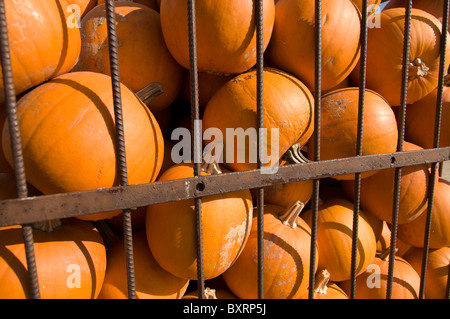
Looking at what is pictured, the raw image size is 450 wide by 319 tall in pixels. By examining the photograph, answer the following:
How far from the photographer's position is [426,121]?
1.68 metres

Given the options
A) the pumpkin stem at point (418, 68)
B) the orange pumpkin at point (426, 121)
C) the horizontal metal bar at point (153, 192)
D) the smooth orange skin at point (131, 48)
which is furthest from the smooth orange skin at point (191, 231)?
the orange pumpkin at point (426, 121)

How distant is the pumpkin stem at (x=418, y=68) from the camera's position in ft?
4.78

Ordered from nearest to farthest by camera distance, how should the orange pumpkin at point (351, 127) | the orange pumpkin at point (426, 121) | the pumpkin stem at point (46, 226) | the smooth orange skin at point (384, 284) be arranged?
the pumpkin stem at point (46, 226) < the orange pumpkin at point (351, 127) < the smooth orange skin at point (384, 284) < the orange pumpkin at point (426, 121)

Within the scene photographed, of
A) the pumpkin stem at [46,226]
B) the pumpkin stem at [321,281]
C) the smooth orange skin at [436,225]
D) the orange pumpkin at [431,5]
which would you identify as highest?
the orange pumpkin at [431,5]

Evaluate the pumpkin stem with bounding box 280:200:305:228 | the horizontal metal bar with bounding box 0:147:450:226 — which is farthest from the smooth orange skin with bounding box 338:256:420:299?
the horizontal metal bar with bounding box 0:147:450:226

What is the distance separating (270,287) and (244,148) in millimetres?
527

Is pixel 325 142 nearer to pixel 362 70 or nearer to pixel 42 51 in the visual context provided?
pixel 362 70

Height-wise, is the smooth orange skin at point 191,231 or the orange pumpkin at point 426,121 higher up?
the orange pumpkin at point 426,121

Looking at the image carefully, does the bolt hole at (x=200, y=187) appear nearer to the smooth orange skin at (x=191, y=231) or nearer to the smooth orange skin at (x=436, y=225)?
the smooth orange skin at (x=191, y=231)

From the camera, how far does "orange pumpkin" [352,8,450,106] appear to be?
1438 mm

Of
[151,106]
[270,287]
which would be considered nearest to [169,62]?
[151,106]

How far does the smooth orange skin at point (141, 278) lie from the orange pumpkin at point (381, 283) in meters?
0.91

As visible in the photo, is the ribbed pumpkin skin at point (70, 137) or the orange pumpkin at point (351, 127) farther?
the orange pumpkin at point (351, 127)

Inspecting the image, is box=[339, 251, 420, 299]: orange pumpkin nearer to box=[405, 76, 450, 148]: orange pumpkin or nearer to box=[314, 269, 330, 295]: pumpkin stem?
box=[314, 269, 330, 295]: pumpkin stem
